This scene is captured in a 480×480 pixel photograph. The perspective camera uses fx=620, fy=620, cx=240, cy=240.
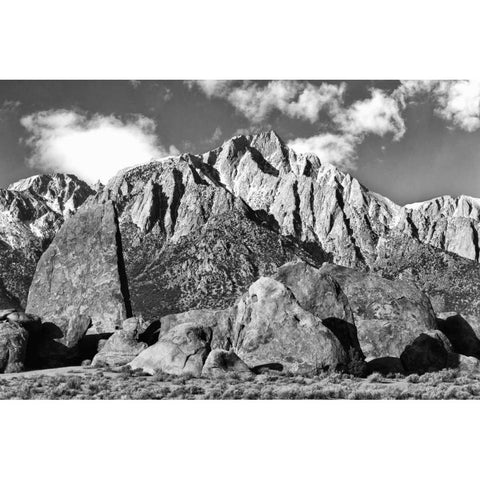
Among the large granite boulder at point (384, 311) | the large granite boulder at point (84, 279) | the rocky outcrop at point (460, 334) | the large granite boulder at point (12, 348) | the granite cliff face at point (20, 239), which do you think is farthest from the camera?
the granite cliff face at point (20, 239)

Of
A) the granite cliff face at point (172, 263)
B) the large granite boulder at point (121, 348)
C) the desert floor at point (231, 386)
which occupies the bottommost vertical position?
the desert floor at point (231, 386)

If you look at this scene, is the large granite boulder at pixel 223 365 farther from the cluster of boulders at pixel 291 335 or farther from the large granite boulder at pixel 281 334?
the large granite boulder at pixel 281 334

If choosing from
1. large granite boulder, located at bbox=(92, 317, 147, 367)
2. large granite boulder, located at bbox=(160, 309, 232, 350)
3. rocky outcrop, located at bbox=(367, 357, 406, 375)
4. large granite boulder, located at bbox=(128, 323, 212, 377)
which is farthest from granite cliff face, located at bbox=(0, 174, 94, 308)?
rocky outcrop, located at bbox=(367, 357, 406, 375)

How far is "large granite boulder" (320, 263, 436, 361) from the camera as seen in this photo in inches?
1268

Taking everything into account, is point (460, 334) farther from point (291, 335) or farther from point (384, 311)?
point (291, 335)

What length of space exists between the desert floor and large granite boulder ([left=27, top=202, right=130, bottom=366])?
10.5m

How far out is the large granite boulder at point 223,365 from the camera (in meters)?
24.5

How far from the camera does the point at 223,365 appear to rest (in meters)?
24.9

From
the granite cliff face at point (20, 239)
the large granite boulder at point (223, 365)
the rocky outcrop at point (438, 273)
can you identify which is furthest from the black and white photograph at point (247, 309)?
the granite cliff face at point (20, 239)

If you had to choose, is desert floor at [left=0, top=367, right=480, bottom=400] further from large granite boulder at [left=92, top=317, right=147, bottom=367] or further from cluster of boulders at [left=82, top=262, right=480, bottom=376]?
large granite boulder at [left=92, top=317, right=147, bottom=367]

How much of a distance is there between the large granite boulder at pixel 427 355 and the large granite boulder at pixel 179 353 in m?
10.0

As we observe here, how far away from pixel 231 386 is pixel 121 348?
10.6m

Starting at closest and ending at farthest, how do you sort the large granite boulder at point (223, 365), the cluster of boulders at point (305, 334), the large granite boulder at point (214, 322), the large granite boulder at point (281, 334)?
the large granite boulder at point (223, 365), the large granite boulder at point (281, 334), the cluster of boulders at point (305, 334), the large granite boulder at point (214, 322)

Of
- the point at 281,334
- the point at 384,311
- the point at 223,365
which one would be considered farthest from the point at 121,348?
the point at 384,311
